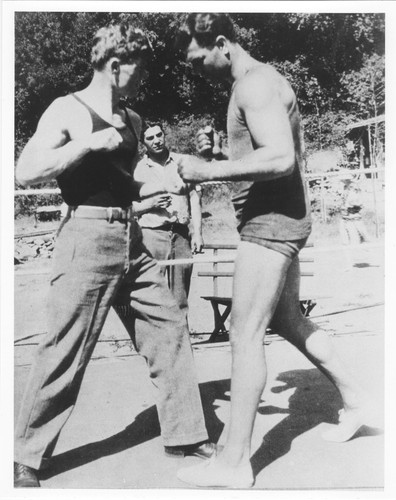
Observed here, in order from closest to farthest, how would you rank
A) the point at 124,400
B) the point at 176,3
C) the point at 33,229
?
the point at 176,3, the point at 124,400, the point at 33,229

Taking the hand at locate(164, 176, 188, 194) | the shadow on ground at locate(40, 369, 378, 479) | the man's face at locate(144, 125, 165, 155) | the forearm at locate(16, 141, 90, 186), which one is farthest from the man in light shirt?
the forearm at locate(16, 141, 90, 186)

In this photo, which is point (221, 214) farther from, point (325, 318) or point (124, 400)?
point (124, 400)

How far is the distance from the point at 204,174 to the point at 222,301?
2.91 meters

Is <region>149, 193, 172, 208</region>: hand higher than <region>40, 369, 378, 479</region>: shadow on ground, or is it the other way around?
<region>149, 193, 172, 208</region>: hand

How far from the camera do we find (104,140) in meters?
2.33

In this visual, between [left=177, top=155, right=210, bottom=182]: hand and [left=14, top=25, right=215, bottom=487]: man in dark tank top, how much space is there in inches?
11.9

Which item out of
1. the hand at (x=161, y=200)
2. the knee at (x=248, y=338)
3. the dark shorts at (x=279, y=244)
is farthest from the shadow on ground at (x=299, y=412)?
the hand at (x=161, y=200)

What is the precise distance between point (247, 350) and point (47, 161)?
1.06 metres

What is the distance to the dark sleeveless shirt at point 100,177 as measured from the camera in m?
2.44

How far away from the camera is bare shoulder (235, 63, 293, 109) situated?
2244mm

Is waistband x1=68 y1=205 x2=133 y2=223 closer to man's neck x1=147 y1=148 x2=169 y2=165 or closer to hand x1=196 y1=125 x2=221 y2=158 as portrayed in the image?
hand x1=196 y1=125 x2=221 y2=158

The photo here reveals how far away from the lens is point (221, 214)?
12.4 meters

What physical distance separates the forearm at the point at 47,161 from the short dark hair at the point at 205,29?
61 cm
